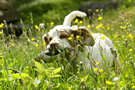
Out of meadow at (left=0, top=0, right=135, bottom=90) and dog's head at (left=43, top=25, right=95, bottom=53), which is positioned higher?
dog's head at (left=43, top=25, right=95, bottom=53)

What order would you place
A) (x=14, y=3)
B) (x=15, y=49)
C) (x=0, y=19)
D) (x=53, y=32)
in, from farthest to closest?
1. (x=14, y=3)
2. (x=0, y=19)
3. (x=15, y=49)
4. (x=53, y=32)

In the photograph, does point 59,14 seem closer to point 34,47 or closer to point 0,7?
point 0,7

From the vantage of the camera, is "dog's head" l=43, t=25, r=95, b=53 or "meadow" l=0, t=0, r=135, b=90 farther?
"dog's head" l=43, t=25, r=95, b=53

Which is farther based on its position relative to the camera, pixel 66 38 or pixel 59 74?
pixel 66 38

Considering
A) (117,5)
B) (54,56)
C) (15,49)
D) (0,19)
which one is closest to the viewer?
(54,56)

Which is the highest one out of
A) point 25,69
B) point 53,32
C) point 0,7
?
point 0,7

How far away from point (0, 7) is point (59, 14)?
4146mm

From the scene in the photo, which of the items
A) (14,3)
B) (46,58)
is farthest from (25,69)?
(14,3)

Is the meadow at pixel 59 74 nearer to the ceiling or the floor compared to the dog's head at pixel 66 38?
nearer to the floor

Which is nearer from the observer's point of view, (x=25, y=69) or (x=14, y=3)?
(x=25, y=69)

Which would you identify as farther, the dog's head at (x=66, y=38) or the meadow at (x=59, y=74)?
the dog's head at (x=66, y=38)

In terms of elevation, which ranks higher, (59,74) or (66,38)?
(66,38)

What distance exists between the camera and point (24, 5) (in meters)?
16.6

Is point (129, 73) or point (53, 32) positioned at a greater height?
point (53, 32)
